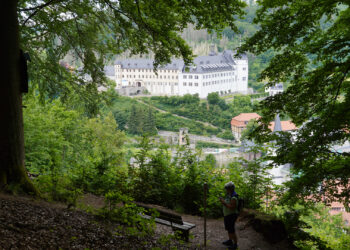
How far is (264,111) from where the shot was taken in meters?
4.48

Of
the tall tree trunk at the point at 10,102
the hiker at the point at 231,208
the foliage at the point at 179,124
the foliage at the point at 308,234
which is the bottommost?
the foliage at the point at 179,124

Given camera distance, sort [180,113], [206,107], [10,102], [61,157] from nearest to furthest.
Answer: [10,102]
[61,157]
[180,113]
[206,107]

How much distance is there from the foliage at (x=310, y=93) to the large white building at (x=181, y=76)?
7334 centimetres

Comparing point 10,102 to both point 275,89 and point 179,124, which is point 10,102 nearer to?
point 275,89

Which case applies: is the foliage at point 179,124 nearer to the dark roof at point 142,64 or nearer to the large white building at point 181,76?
the large white building at point 181,76

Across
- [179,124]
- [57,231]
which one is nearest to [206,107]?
[179,124]

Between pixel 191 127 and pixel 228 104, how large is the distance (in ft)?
44.8

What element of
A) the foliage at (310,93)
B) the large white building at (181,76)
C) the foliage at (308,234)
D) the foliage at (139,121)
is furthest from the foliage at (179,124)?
the foliage at (310,93)

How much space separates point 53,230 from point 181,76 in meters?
77.2

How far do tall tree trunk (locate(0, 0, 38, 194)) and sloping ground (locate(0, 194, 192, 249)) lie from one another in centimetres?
36

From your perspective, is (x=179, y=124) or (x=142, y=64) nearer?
(x=179, y=124)

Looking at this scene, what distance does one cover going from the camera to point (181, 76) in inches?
3125

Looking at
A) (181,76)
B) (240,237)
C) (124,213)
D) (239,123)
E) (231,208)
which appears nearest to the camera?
(124,213)

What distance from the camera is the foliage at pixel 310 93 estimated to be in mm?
3756
